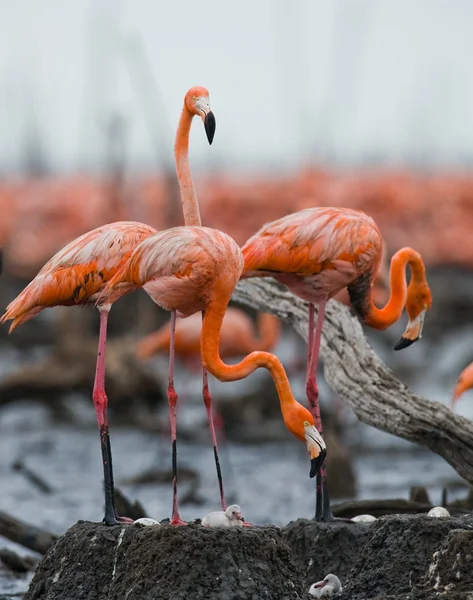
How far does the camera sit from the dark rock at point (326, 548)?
7.25m

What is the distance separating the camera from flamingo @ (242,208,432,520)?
26.0 feet

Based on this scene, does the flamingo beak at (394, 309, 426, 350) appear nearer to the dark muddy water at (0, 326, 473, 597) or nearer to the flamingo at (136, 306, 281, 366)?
the dark muddy water at (0, 326, 473, 597)

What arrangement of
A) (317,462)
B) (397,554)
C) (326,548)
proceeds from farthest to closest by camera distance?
(326,548) < (397,554) < (317,462)

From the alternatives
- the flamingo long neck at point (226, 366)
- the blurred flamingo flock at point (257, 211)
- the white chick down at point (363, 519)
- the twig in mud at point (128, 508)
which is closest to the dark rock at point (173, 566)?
the flamingo long neck at point (226, 366)

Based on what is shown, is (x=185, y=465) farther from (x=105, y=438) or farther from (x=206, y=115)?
(x=206, y=115)

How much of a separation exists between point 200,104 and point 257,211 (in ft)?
108

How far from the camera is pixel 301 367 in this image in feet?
57.5

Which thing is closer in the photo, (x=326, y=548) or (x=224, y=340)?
(x=326, y=548)

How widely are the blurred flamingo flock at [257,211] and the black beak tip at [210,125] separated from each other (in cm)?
2379

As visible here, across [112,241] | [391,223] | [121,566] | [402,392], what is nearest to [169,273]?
[112,241]

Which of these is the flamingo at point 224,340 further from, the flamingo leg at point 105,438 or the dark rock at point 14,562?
the flamingo leg at point 105,438

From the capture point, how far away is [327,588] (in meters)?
6.66

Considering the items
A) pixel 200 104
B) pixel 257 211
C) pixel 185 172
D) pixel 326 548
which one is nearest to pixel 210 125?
pixel 200 104

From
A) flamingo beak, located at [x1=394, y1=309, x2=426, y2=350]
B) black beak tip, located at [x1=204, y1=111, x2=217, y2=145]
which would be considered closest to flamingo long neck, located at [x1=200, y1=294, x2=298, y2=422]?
black beak tip, located at [x1=204, y1=111, x2=217, y2=145]
